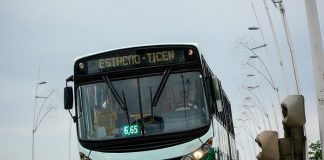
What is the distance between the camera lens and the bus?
454 inches

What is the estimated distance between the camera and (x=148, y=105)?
1171cm

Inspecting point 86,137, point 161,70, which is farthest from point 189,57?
point 86,137

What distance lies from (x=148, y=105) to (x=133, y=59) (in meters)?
1.11

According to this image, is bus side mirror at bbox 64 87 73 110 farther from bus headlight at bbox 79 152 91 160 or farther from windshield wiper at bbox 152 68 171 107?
windshield wiper at bbox 152 68 171 107

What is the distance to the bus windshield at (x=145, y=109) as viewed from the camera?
1160cm

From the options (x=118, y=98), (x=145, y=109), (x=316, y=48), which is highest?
(x=316, y=48)

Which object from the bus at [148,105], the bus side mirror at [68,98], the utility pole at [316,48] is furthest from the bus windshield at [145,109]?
the utility pole at [316,48]

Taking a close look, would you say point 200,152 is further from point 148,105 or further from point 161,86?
point 161,86

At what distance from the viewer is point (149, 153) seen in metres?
11.5

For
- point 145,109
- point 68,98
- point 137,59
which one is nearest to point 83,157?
point 68,98

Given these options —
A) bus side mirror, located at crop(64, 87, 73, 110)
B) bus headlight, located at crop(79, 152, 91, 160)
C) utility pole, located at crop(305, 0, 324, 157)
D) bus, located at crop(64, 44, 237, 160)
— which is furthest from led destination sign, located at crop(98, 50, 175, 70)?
utility pole, located at crop(305, 0, 324, 157)

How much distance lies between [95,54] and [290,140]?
6008 millimetres

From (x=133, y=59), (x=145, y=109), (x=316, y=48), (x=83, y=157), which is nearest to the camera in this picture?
(x=316, y=48)

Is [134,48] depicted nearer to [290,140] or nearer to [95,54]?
[95,54]
